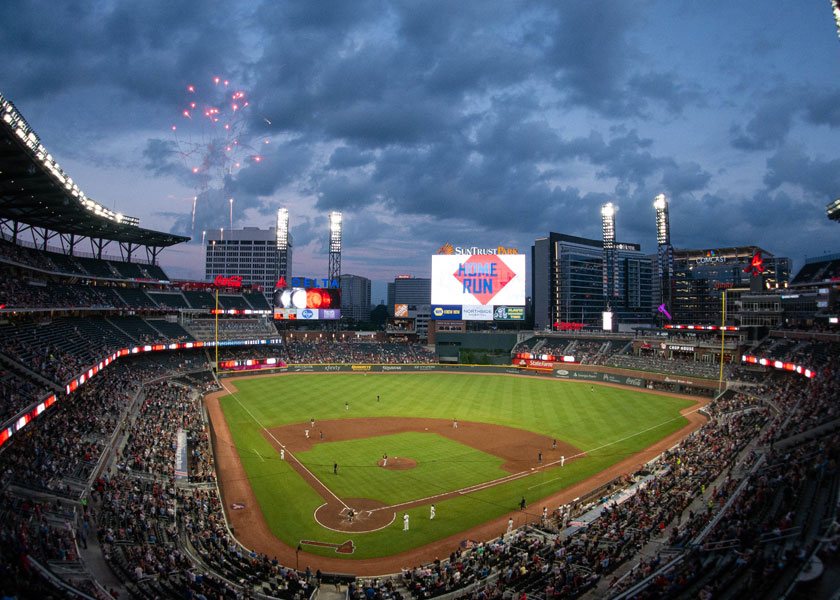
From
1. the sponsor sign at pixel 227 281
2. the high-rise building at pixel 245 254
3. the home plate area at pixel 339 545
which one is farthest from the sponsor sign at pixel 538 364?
the high-rise building at pixel 245 254

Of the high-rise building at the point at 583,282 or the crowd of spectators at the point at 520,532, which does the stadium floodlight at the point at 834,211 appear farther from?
the high-rise building at the point at 583,282

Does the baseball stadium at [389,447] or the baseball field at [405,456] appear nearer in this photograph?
the baseball stadium at [389,447]

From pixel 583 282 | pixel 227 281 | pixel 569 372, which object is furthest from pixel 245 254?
pixel 569 372

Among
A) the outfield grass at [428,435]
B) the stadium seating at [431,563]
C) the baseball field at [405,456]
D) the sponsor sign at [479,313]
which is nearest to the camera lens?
the stadium seating at [431,563]

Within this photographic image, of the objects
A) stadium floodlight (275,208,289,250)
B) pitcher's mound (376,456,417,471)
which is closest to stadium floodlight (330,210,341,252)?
stadium floodlight (275,208,289,250)

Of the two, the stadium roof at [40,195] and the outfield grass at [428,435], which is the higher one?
the stadium roof at [40,195]

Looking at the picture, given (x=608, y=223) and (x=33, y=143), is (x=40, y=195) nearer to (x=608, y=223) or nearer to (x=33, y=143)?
(x=33, y=143)

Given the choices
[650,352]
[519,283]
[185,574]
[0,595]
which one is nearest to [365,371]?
[519,283]

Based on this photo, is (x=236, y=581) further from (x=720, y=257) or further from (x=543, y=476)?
(x=720, y=257)
